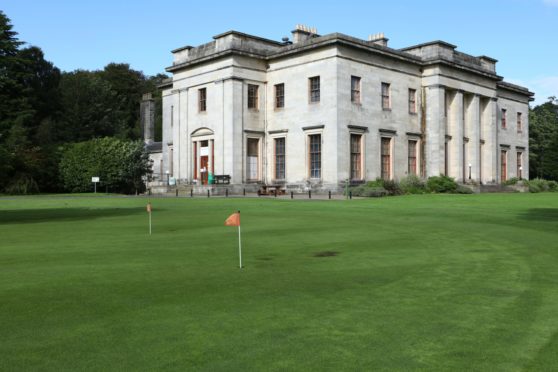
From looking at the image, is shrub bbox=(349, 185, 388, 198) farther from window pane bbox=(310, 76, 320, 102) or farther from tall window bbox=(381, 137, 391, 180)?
window pane bbox=(310, 76, 320, 102)

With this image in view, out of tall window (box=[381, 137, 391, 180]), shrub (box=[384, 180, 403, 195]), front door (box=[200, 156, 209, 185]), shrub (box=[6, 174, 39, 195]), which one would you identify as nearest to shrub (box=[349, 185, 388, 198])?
shrub (box=[384, 180, 403, 195])

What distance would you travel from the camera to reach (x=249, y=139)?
46.4 metres

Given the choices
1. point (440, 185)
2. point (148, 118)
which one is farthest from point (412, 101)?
point (148, 118)

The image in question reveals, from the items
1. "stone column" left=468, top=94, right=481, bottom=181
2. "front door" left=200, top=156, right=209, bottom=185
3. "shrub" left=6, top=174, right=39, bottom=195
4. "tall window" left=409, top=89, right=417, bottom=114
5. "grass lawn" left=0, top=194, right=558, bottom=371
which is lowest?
"grass lawn" left=0, top=194, right=558, bottom=371

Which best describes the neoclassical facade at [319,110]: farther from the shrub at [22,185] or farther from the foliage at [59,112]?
the shrub at [22,185]

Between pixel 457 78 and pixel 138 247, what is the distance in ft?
147

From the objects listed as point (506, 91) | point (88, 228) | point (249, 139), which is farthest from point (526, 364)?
point (506, 91)

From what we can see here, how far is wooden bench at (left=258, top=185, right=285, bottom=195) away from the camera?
4147cm

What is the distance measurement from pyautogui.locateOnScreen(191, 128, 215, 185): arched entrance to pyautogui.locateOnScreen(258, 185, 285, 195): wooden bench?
5108 millimetres

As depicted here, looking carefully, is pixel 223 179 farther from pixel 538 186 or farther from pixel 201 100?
pixel 538 186

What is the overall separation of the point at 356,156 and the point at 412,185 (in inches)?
189

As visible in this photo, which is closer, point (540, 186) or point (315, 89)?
point (315, 89)

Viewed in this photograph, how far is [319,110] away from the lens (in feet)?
143

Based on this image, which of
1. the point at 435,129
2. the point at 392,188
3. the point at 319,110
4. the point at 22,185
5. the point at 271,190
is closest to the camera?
the point at 392,188
